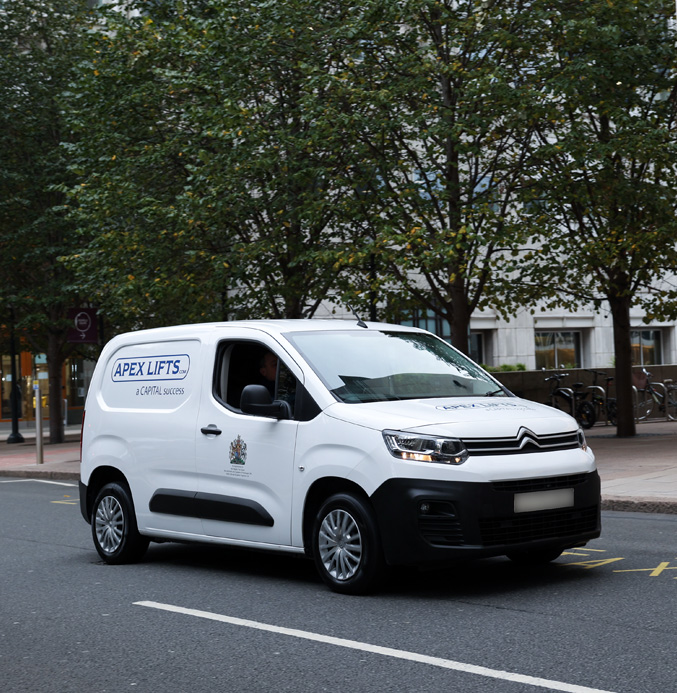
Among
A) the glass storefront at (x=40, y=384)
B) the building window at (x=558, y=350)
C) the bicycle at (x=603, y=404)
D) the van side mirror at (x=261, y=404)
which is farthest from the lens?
the building window at (x=558, y=350)

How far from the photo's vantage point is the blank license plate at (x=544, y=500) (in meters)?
7.13

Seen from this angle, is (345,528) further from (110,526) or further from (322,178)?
(322,178)

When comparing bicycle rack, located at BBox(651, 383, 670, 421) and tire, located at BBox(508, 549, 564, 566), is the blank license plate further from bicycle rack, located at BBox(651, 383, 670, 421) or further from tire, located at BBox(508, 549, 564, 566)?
bicycle rack, located at BBox(651, 383, 670, 421)

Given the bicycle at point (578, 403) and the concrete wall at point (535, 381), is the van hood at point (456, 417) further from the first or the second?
the concrete wall at point (535, 381)

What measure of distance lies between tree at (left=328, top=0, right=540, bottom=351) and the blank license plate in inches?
358

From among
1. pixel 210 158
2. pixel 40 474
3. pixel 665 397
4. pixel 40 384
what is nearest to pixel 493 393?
pixel 210 158

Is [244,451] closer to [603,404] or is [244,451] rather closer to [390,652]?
[390,652]

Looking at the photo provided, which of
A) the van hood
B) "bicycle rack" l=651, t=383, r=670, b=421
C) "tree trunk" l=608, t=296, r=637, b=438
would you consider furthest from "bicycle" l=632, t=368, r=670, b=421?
the van hood

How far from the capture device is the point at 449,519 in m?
7.00

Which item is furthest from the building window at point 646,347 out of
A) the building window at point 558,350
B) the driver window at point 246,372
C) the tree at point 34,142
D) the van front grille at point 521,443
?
the van front grille at point 521,443

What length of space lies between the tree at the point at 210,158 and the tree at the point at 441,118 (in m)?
0.73

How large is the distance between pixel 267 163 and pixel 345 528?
1193cm

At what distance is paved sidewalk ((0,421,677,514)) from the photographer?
40.4 feet

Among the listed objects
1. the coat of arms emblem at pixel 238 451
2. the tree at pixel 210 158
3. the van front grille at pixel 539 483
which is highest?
the tree at pixel 210 158
